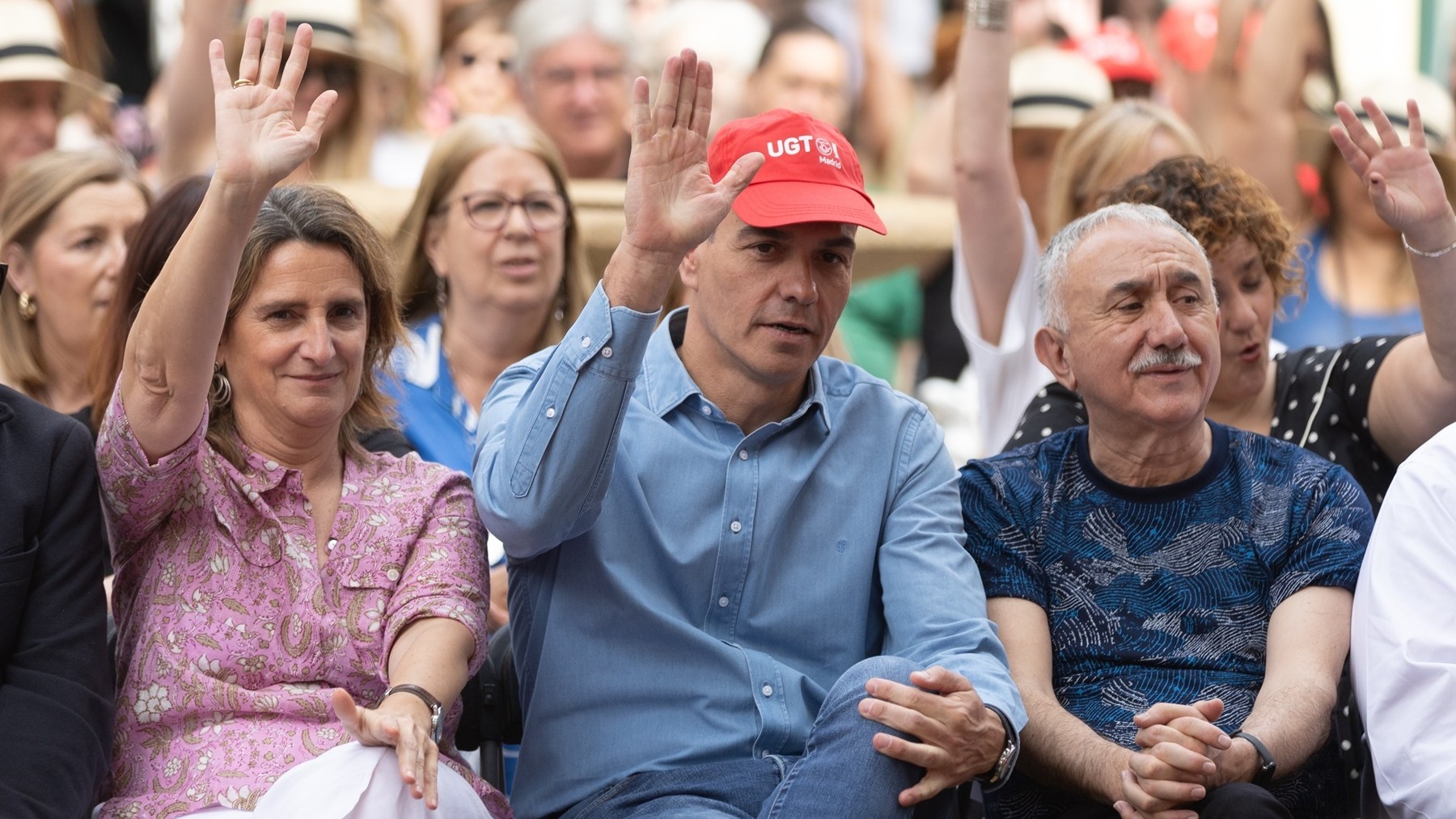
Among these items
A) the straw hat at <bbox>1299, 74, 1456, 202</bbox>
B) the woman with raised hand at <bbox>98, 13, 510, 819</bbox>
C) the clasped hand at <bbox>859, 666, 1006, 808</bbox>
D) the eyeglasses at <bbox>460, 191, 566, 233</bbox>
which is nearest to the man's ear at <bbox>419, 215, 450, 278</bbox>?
the eyeglasses at <bbox>460, 191, 566, 233</bbox>

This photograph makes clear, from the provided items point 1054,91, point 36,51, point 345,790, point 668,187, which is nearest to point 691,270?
point 668,187

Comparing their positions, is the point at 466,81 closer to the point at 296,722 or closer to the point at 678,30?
the point at 678,30

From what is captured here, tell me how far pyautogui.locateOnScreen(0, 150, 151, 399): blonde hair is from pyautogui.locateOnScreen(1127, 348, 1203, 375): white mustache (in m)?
2.44

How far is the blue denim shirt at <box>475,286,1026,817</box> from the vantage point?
8.70 feet

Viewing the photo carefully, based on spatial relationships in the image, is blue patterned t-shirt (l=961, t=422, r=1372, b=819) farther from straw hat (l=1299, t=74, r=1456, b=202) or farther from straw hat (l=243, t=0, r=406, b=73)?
straw hat (l=243, t=0, r=406, b=73)

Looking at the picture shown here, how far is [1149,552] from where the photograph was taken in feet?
9.55

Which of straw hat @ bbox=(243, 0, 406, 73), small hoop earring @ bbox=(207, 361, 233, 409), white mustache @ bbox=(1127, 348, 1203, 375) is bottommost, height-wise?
small hoop earring @ bbox=(207, 361, 233, 409)

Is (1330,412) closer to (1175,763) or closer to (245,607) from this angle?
(1175,763)

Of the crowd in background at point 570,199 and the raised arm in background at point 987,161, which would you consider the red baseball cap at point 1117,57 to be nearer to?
the crowd in background at point 570,199

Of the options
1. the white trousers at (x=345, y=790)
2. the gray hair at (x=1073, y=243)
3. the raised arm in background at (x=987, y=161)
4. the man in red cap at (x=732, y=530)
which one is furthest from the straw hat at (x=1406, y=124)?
the white trousers at (x=345, y=790)

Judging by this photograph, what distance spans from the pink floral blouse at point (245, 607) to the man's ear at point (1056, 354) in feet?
3.62

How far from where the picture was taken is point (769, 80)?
5973mm

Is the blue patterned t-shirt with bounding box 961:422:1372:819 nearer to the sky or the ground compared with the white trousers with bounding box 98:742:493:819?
nearer to the sky

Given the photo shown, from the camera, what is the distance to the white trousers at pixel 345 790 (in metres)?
2.32
